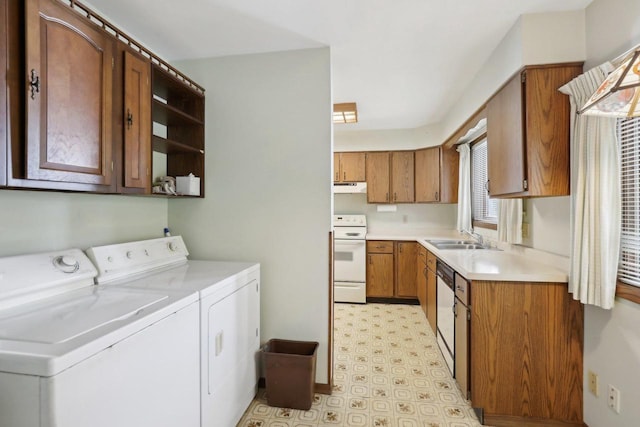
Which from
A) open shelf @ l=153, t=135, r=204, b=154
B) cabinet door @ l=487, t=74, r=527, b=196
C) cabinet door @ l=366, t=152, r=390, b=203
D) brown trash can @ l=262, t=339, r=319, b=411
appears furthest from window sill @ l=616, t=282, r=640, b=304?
cabinet door @ l=366, t=152, r=390, b=203

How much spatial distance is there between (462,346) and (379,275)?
2.07 m

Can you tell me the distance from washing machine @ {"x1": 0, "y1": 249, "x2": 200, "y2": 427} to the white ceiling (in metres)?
1.53

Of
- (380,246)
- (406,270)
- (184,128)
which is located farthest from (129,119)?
(406,270)

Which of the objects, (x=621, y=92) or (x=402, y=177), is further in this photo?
(x=402, y=177)

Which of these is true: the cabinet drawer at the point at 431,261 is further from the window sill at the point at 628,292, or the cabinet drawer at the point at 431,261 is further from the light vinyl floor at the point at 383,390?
the window sill at the point at 628,292

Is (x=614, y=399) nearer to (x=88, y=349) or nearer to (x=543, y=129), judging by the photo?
(x=543, y=129)

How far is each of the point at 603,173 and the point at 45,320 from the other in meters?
2.58

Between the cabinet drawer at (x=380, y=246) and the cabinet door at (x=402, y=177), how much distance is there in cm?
70

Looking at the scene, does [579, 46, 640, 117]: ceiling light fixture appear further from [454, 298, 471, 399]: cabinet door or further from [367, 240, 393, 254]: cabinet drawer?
[367, 240, 393, 254]: cabinet drawer

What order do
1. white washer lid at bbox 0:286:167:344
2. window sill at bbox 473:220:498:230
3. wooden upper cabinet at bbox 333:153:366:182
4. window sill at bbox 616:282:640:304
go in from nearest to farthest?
white washer lid at bbox 0:286:167:344
window sill at bbox 616:282:640:304
window sill at bbox 473:220:498:230
wooden upper cabinet at bbox 333:153:366:182

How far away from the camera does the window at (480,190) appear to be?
11.2ft

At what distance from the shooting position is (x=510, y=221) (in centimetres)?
250

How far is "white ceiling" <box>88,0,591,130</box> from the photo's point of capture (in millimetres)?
1730

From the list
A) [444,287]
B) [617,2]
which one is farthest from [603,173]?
[444,287]
